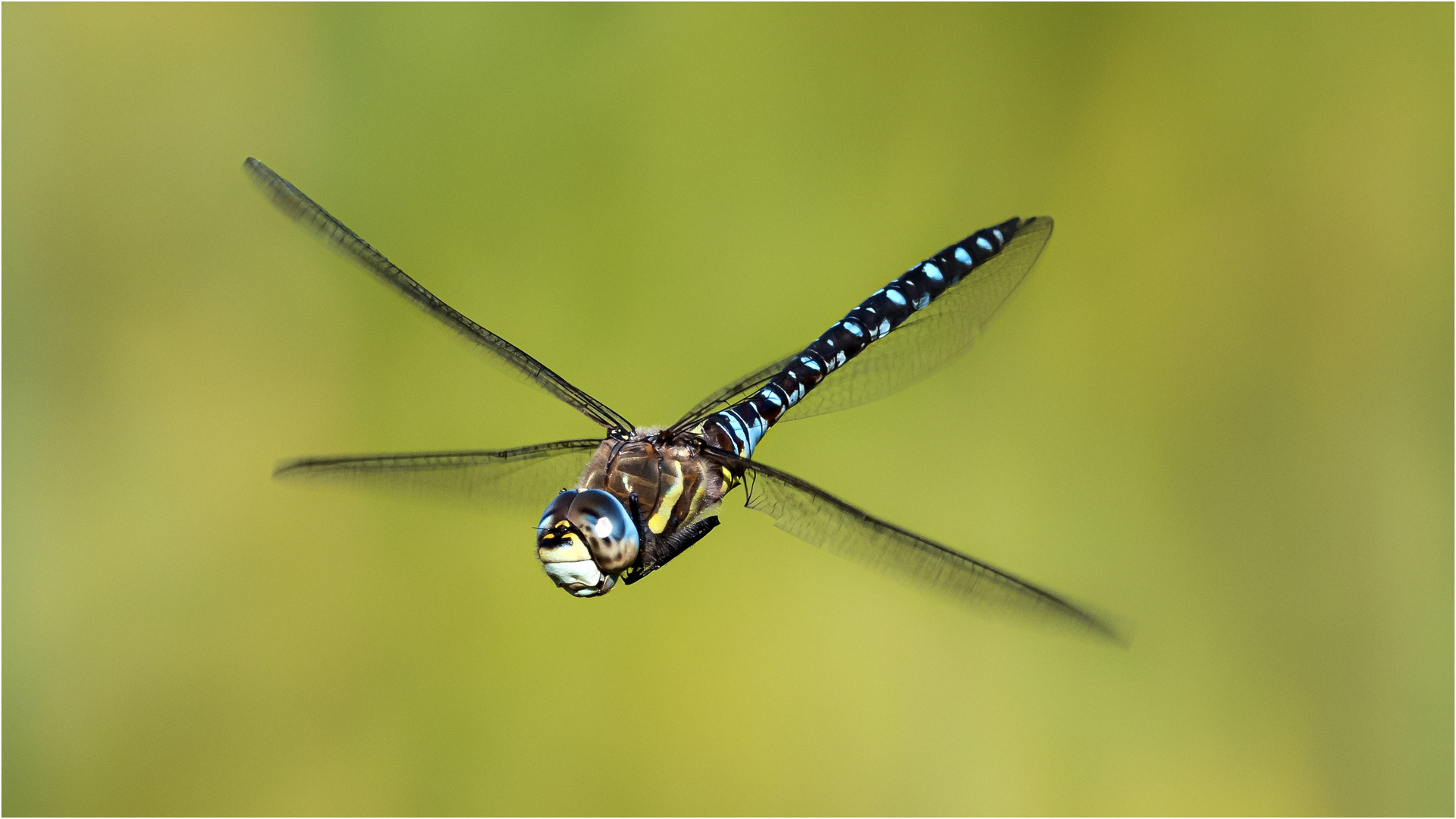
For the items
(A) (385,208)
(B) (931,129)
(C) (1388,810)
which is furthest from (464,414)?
(C) (1388,810)

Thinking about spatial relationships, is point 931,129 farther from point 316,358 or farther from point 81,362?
point 81,362

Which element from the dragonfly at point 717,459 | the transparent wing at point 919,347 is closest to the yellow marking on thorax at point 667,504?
the dragonfly at point 717,459

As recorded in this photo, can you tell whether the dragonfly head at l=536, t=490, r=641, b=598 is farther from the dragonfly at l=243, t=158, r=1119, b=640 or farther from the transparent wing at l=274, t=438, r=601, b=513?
the transparent wing at l=274, t=438, r=601, b=513

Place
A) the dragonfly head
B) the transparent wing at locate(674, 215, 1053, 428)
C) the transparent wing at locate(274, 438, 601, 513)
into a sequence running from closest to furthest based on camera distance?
the dragonfly head, the transparent wing at locate(274, 438, 601, 513), the transparent wing at locate(674, 215, 1053, 428)

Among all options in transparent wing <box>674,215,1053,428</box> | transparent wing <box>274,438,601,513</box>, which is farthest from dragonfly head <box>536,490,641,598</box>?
transparent wing <box>674,215,1053,428</box>

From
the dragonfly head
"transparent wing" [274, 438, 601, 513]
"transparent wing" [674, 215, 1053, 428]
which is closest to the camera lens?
the dragonfly head

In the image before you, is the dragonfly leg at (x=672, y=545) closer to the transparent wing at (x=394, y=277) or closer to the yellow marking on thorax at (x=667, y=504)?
the yellow marking on thorax at (x=667, y=504)

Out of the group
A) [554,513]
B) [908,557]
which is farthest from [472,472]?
[908,557]
